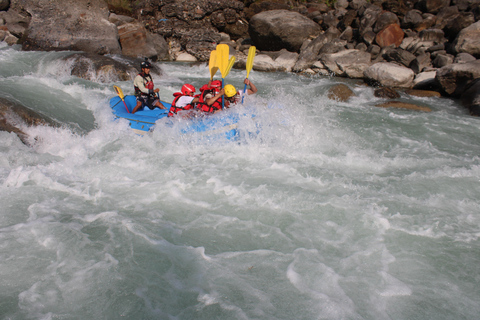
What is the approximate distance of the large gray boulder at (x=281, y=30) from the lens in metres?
12.8

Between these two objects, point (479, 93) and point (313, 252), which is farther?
point (479, 93)

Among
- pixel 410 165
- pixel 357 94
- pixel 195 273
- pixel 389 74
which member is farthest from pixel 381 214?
pixel 389 74

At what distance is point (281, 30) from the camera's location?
12.8 m

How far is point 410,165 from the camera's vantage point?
4785 mm

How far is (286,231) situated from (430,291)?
1286 mm

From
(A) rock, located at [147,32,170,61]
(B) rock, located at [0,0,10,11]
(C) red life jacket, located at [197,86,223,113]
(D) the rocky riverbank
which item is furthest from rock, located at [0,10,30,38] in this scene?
(C) red life jacket, located at [197,86,223,113]

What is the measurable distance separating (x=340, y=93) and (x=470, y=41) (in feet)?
15.1

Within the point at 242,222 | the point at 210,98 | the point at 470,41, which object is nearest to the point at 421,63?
the point at 470,41

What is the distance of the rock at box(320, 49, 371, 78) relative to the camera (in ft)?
34.8

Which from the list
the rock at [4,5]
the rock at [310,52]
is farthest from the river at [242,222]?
the rock at [4,5]

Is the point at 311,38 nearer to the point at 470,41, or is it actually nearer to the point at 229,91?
the point at 470,41

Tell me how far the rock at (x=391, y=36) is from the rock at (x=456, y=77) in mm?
3352

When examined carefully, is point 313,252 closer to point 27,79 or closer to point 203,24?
point 27,79

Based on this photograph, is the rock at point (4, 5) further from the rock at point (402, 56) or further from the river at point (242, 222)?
the rock at point (402, 56)
